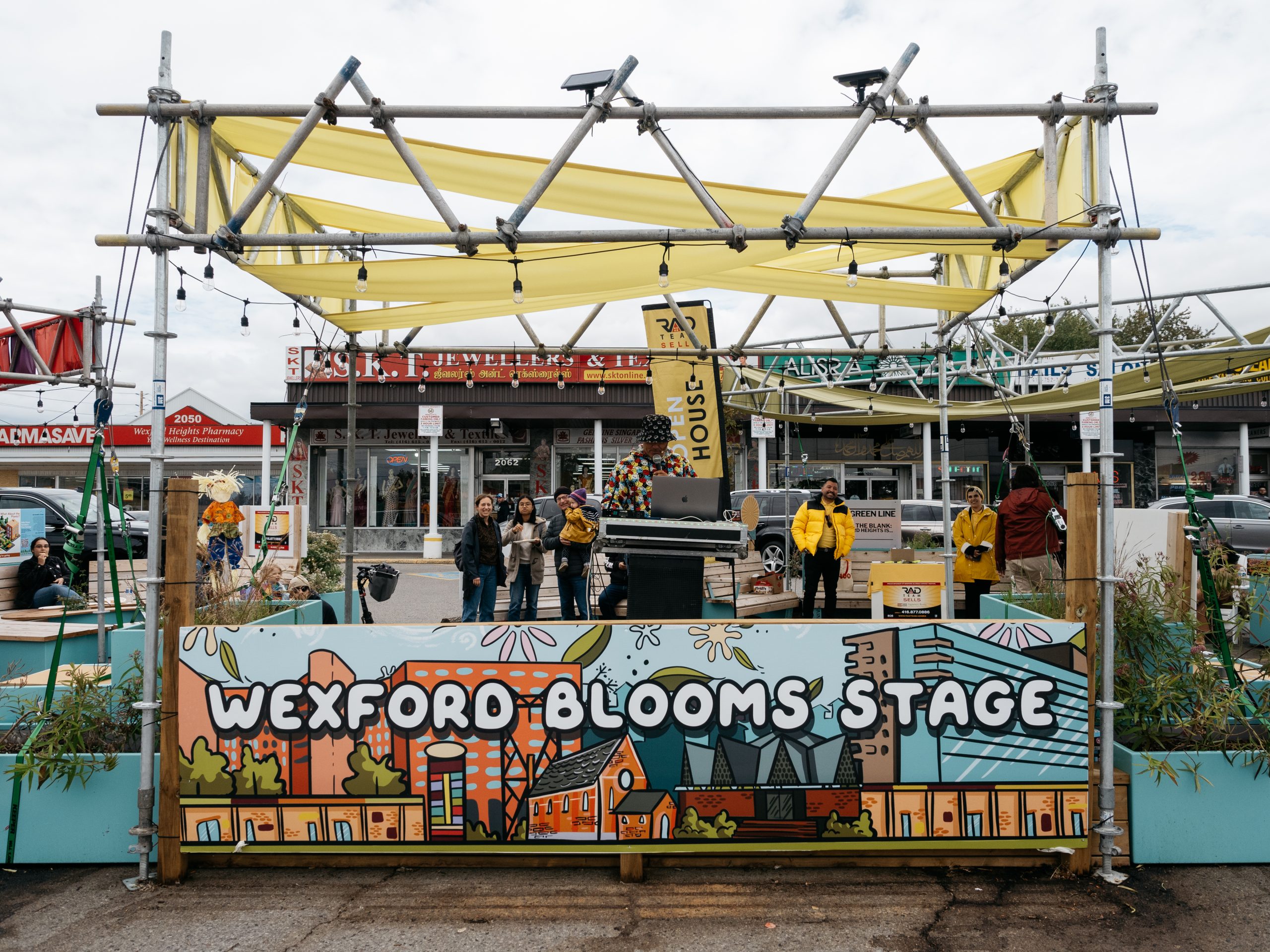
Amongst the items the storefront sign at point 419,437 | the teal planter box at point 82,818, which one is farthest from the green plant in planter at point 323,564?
the storefront sign at point 419,437

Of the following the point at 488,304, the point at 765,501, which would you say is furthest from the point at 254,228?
the point at 765,501

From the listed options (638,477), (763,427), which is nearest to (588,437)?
(763,427)

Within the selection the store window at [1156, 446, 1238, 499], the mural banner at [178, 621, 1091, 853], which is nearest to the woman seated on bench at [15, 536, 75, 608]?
the mural banner at [178, 621, 1091, 853]

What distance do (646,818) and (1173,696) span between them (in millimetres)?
2608

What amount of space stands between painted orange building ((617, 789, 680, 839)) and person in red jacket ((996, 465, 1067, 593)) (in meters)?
4.30

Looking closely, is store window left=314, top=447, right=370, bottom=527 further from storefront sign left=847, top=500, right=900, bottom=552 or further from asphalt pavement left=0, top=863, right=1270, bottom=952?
asphalt pavement left=0, top=863, right=1270, bottom=952

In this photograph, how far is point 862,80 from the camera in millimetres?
3816

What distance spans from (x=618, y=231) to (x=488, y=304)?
2.96 meters

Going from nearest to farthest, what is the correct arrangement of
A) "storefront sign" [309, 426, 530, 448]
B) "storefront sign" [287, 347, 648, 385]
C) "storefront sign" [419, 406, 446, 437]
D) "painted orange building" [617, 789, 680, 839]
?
"painted orange building" [617, 789, 680, 839]
"storefront sign" [419, 406, 446, 437]
"storefront sign" [287, 347, 648, 385]
"storefront sign" [309, 426, 530, 448]

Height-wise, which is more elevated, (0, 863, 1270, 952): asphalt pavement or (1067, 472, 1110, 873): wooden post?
(1067, 472, 1110, 873): wooden post

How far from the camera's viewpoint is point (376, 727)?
3486 millimetres

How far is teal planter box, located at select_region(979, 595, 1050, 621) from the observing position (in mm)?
5030

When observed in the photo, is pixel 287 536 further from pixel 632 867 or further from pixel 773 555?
pixel 632 867

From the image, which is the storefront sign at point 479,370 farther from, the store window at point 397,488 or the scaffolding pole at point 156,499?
the scaffolding pole at point 156,499
